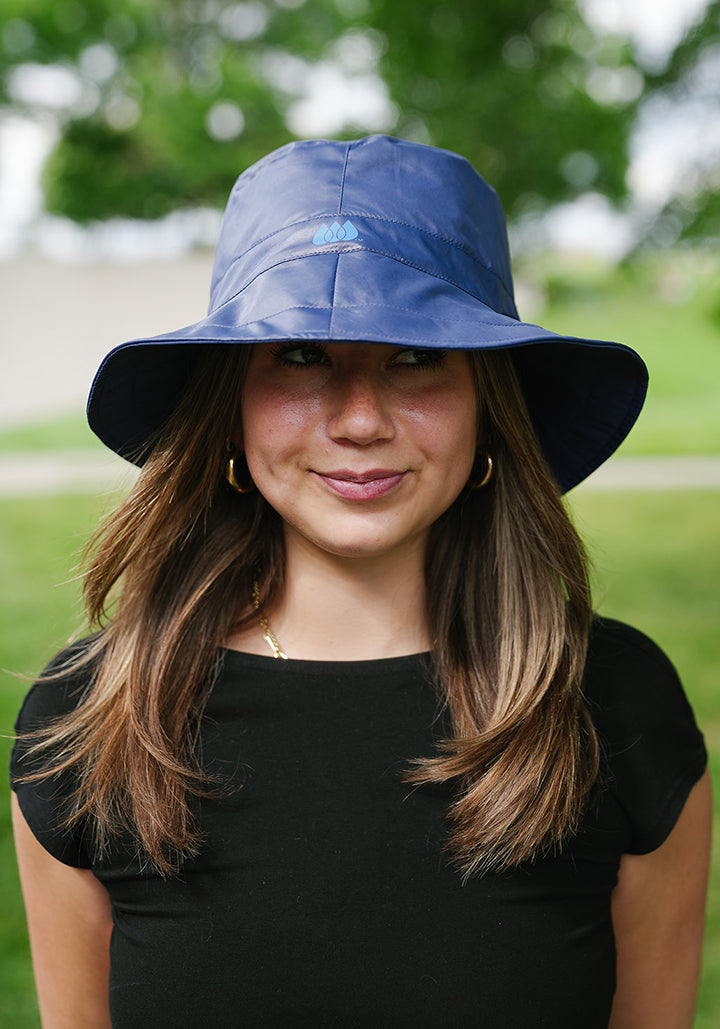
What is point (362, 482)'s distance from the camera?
1.39 meters

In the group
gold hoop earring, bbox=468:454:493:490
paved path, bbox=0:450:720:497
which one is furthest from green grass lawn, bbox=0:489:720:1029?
gold hoop earring, bbox=468:454:493:490

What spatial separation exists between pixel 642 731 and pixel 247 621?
631 millimetres

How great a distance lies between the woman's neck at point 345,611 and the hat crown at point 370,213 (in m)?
0.42

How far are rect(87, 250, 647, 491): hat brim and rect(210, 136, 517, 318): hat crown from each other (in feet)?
0.10

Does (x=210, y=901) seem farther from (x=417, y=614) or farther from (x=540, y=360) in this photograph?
(x=540, y=360)

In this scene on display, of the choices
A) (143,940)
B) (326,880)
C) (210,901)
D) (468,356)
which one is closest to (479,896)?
(326,880)

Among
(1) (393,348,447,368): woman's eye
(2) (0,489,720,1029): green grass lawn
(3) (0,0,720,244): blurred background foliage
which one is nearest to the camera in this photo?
(1) (393,348,447,368): woman's eye

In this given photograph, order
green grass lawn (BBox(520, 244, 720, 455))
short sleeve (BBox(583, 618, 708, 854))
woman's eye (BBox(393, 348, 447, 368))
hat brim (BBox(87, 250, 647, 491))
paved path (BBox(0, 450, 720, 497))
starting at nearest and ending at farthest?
hat brim (BBox(87, 250, 647, 491)) → woman's eye (BBox(393, 348, 447, 368)) → short sleeve (BBox(583, 618, 708, 854)) → paved path (BBox(0, 450, 720, 497)) → green grass lawn (BBox(520, 244, 720, 455))

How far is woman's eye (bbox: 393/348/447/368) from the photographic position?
1410mm

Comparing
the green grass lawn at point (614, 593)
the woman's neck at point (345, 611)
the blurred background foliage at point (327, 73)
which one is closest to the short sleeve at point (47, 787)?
the woman's neck at point (345, 611)

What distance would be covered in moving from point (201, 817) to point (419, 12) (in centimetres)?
526

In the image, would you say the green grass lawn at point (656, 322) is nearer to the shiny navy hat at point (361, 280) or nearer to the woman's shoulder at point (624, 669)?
the woman's shoulder at point (624, 669)

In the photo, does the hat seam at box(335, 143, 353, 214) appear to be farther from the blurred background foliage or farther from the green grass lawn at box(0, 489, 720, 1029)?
the blurred background foliage

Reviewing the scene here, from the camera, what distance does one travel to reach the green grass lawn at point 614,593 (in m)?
3.52
